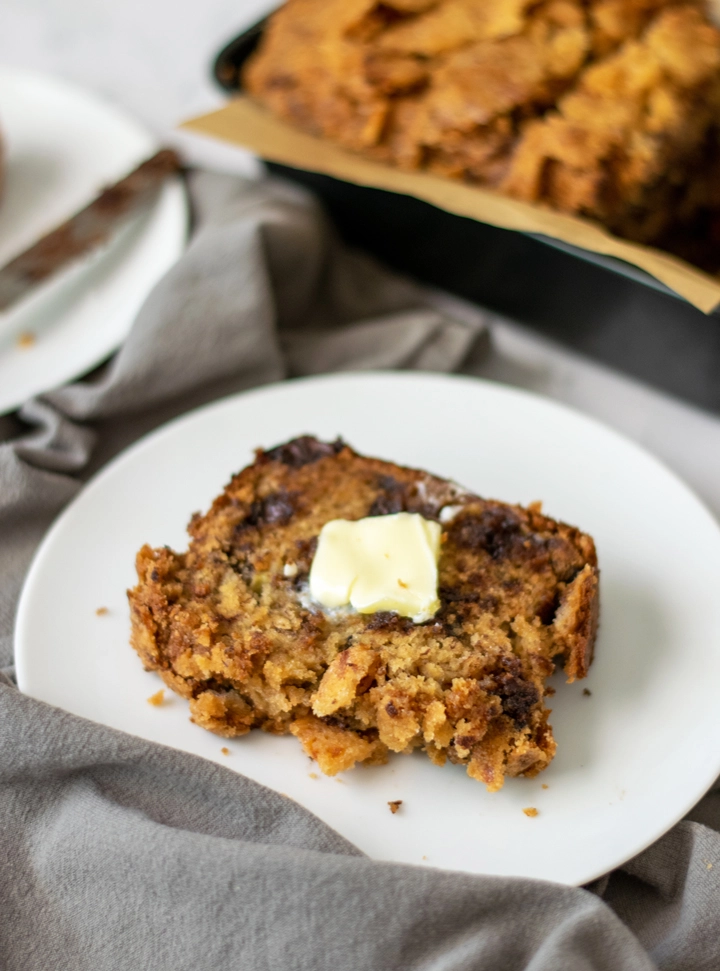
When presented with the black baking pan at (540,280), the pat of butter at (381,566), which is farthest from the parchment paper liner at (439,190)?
the pat of butter at (381,566)

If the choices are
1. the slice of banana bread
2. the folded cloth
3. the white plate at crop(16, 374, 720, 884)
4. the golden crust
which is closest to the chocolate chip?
the slice of banana bread

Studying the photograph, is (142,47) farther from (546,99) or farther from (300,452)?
(300,452)

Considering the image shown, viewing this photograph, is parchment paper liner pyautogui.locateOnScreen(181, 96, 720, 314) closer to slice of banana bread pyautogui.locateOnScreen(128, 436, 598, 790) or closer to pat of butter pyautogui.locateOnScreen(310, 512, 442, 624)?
slice of banana bread pyautogui.locateOnScreen(128, 436, 598, 790)

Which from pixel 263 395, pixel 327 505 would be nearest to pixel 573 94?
pixel 263 395

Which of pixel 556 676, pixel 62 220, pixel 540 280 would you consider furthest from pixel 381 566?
pixel 62 220

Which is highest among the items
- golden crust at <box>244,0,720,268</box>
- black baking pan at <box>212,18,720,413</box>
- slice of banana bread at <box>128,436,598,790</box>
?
golden crust at <box>244,0,720,268</box>
